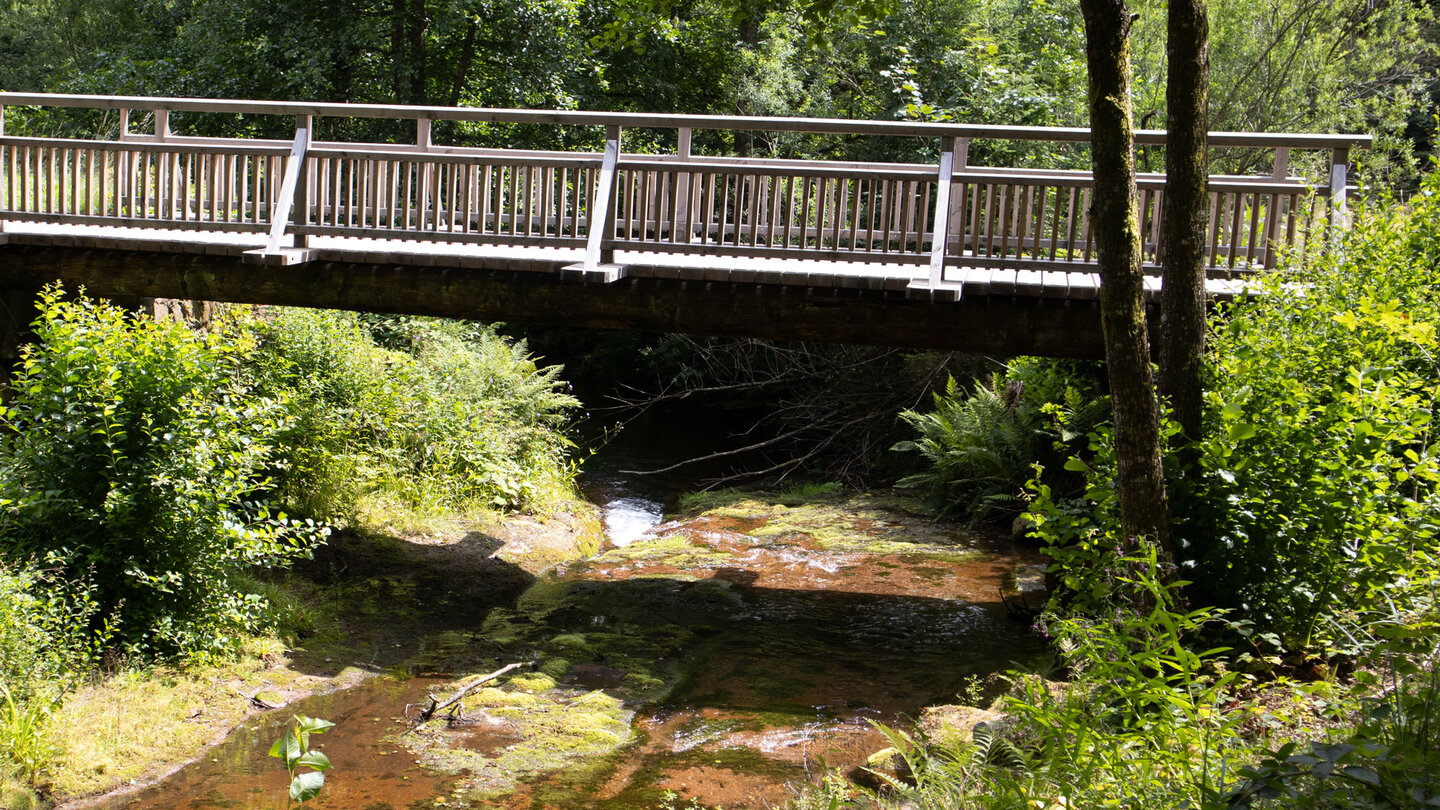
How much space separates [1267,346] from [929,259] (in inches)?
121

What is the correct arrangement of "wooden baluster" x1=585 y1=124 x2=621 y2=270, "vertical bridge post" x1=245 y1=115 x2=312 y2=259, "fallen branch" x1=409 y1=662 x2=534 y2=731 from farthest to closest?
"vertical bridge post" x1=245 y1=115 x2=312 y2=259 < "wooden baluster" x1=585 y1=124 x2=621 y2=270 < "fallen branch" x1=409 y1=662 x2=534 y2=731

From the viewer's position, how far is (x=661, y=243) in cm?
957

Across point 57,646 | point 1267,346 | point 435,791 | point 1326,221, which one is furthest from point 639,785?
point 1326,221

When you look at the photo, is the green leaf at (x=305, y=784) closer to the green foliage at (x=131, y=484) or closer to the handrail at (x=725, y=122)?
the green foliage at (x=131, y=484)

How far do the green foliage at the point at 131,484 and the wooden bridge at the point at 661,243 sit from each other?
1.97 m

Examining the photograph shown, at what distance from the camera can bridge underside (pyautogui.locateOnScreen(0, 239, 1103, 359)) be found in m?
9.03

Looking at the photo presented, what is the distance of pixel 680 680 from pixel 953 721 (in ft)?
7.56

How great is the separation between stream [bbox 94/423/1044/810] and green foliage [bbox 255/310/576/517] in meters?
1.64

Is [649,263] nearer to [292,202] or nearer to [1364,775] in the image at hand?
[292,202]

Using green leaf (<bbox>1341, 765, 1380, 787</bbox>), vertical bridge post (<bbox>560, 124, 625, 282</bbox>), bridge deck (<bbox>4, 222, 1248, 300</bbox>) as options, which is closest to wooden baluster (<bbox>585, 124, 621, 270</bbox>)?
vertical bridge post (<bbox>560, 124, 625, 282</bbox>)

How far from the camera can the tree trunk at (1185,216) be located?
638cm

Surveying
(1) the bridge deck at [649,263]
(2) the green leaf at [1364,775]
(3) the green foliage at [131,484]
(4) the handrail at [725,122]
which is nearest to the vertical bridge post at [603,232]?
(1) the bridge deck at [649,263]

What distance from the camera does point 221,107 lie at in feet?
34.0

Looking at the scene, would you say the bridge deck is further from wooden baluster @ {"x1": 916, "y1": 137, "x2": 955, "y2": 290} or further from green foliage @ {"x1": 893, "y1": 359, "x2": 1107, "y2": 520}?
green foliage @ {"x1": 893, "y1": 359, "x2": 1107, "y2": 520}
